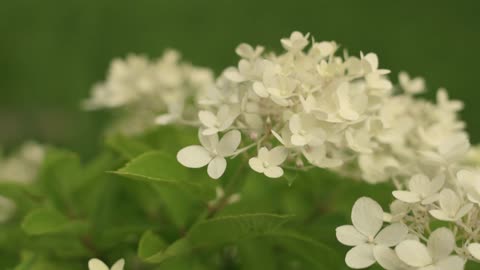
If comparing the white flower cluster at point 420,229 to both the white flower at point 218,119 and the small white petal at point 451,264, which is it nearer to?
the small white petal at point 451,264

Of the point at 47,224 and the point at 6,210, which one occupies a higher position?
the point at 6,210

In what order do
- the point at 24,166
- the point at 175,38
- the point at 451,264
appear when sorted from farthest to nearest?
the point at 175,38 → the point at 24,166 → the point at 451,264

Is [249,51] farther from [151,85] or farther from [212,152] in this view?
[151,85]

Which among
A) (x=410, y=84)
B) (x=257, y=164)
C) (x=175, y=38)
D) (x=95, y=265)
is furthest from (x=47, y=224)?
(x=175, y=38)

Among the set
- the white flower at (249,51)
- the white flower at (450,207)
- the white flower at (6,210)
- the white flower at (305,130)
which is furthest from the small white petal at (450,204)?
the white flower at (6,210)

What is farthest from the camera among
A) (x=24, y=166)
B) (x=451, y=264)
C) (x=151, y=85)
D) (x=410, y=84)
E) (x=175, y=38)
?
(x=175, y=38)

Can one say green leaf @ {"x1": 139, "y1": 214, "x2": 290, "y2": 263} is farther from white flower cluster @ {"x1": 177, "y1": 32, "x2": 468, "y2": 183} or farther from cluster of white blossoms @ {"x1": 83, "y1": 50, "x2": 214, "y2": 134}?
cluster of white blossoms @ {"x1": 83, "y1": 50, "x2": 214, "y2": 134}

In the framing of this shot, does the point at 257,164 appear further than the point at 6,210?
No

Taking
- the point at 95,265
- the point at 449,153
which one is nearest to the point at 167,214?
the point at 95,265

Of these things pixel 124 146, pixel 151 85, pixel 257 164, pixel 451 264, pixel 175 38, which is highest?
pixel 175 38
